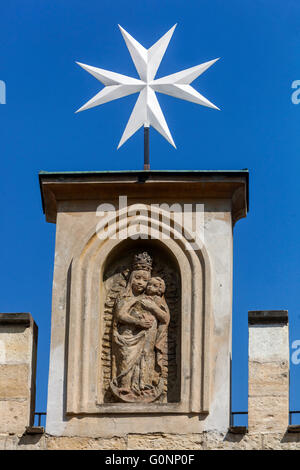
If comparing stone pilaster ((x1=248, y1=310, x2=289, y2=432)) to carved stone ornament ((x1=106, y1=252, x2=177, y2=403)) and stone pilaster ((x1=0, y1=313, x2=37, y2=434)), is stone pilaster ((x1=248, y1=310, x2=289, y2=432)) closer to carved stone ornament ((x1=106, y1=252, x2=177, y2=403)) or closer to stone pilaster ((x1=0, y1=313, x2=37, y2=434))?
carved stone ornament ((x1=106, y1=252, x2=177, y2=403))

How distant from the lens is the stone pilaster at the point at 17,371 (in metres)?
21.4

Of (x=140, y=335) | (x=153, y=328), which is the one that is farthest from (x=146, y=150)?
(x=140, y=335)

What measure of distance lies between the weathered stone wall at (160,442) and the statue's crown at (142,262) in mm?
2433

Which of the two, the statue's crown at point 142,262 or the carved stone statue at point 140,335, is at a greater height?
the statue's crown at point 142,262

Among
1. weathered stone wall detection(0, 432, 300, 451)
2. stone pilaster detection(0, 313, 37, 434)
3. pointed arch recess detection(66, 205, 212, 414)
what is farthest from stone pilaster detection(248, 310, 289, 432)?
stone pilaster detection(0, 313, 37, 434)

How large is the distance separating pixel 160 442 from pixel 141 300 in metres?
2.08

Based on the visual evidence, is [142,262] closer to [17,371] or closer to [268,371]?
[17,371]

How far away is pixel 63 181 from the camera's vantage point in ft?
74.3

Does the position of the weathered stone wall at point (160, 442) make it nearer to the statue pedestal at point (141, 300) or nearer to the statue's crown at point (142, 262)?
the statue pedestal at point (141, 300)

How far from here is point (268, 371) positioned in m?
21.2

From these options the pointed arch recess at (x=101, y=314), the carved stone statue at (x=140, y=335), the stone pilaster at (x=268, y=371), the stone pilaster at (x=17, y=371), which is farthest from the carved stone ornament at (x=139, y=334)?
the stone pilaster at (x=268, y=371)

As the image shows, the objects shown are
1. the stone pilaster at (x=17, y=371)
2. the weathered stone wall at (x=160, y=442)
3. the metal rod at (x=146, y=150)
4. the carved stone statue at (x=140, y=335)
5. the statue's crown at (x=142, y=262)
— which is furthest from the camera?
the metal rod at (x=146, y=150)

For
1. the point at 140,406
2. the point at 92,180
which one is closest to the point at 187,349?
the point at 140,406
